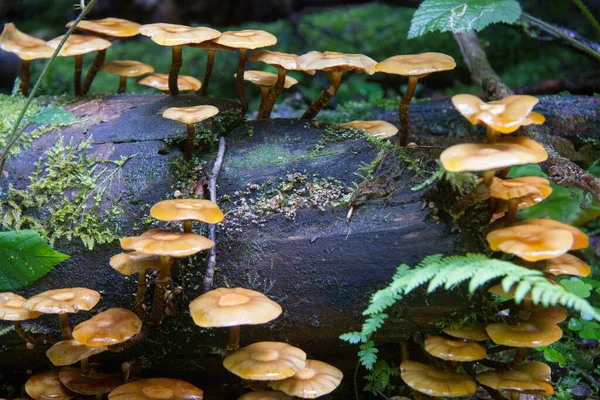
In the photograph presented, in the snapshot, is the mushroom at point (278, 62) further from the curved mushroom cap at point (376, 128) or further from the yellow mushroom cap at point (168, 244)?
the yellow mushroom cap at point (168, 244)

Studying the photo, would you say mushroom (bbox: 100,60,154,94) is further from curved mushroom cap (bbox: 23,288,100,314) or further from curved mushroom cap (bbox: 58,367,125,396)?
curved mushroom cap (bbox: 58,367,125,396)

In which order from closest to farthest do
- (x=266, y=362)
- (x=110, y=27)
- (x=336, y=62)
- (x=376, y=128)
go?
(x=266, y=362), (x=336, y=62), (x=376, y=128), (x=110, y=27)

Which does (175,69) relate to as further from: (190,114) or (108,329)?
(108,329)

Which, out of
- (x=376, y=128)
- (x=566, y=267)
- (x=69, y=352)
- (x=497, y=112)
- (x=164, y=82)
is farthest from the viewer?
(x=164, y=82)

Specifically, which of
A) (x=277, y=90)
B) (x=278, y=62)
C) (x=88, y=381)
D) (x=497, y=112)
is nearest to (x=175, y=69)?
(x=277, y=90)

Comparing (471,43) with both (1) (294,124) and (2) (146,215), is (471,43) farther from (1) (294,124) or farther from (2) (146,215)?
(2) (146,215)

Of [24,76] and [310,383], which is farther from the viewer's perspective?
[24,76]
